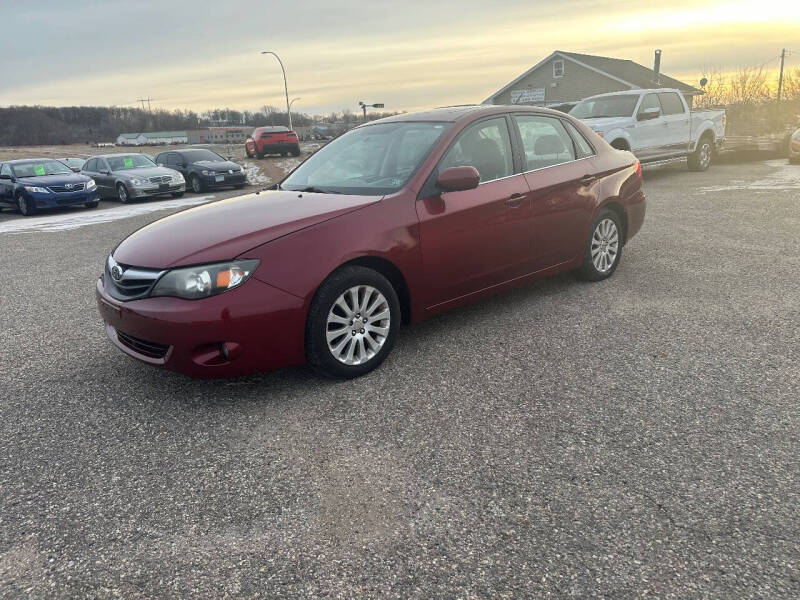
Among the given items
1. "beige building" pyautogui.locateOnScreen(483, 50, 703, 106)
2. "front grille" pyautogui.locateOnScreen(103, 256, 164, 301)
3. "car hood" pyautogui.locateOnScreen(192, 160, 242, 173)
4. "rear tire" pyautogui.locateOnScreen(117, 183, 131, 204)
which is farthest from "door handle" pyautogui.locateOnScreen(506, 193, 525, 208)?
"beige building" pyautogui.locateOnScreen(483, 50, 703, 106)

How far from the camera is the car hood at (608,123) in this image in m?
13.0

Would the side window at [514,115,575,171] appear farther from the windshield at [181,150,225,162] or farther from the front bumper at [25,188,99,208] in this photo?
the windshield at [181,150,225,162]

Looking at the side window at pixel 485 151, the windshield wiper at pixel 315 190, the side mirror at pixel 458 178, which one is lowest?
the windshield wiper at pixel 315 190

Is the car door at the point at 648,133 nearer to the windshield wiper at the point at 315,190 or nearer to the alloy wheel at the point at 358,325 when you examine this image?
the windshield wiper at the point at 315,190

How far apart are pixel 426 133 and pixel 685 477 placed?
9.78ft

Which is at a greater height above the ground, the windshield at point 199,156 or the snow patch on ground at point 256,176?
the windshield at point 199,156

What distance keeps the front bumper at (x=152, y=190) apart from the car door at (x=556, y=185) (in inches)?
562

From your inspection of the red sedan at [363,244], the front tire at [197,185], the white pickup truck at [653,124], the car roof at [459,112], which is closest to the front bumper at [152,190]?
the front tire at [197,185]

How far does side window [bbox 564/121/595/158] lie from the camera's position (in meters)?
5.61

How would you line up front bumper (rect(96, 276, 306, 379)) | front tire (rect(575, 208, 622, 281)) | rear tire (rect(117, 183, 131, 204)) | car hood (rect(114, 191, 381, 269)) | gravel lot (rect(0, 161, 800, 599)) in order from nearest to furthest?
gravel lot (rect(0, 161, 800, 599)) < front bumper (rect(96, 276, 306, 379)) < car hood (rect(114, 191, 381, 269)) < front tire (rect(575, 208, 622, 281)) < rear tire (rect(117, 183, 131, 204))

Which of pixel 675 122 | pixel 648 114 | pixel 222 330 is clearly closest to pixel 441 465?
pixel 222 330

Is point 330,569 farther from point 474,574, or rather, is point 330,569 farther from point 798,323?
point 798,323

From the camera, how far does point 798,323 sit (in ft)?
15.4

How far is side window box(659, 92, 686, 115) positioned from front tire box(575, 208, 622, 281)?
9.76 m
